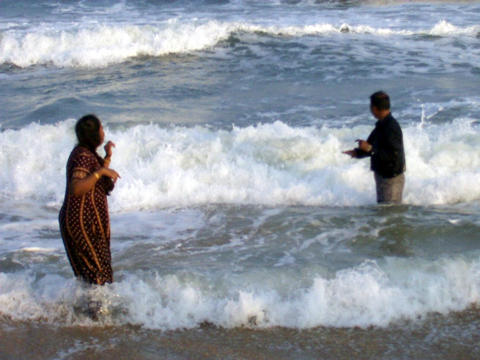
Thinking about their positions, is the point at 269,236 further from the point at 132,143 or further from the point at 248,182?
the point at 132,143

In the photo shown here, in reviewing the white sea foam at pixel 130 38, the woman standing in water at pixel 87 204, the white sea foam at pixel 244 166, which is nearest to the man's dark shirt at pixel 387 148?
the white sea foam at pixel 244 166

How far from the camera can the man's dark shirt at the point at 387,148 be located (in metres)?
5.67

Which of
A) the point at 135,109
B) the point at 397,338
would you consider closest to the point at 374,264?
the point at 397,338

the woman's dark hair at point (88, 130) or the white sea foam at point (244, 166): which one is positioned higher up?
the woman's dark hair at point (88, 130)

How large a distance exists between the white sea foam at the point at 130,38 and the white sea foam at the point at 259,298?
43.4 feet

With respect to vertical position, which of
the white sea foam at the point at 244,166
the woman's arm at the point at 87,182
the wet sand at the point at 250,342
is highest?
the woman's arm at the point at 87,182

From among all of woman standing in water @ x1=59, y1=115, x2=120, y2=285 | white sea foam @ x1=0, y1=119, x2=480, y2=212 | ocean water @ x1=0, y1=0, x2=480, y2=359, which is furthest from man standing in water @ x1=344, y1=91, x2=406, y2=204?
woman standing in water @ x1=59, y1=115, x2=120, y2=285

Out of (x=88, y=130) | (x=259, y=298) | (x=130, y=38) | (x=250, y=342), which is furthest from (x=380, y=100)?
(x=130, y=38)

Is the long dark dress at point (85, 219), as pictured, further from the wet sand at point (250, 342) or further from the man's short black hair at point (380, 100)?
the man's short black hair at point (380, 100)

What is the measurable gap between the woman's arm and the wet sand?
1.03m

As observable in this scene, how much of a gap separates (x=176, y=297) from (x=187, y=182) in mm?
3204

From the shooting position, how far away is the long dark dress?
412cm

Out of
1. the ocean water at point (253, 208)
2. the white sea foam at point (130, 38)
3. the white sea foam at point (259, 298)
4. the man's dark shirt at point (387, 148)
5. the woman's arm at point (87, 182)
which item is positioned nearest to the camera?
the woman's arm at point (87, 182)

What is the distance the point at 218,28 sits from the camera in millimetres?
20016
